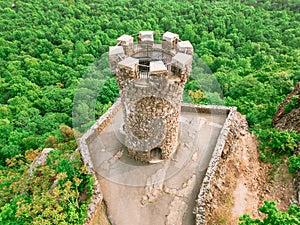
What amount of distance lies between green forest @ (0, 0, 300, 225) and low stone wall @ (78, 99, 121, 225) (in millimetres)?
335

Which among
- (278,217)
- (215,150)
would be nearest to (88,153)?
(215,150)

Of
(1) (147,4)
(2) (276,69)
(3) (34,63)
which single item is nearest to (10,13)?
(3) (34,63)

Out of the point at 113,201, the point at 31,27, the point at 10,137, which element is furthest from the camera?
the point at 31,27

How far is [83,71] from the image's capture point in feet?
121

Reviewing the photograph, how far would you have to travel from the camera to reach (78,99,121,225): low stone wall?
11.5m

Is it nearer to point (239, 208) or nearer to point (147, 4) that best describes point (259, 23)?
point (147, 4)

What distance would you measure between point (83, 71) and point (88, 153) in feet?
83.3

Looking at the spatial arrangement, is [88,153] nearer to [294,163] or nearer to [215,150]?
[215,150]

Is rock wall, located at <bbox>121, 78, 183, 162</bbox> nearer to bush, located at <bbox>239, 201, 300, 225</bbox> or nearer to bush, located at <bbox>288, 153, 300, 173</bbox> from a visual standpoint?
bush, located at <bbox>239, 201, 300, 225</bbox>

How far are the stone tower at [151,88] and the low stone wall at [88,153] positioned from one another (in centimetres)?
226

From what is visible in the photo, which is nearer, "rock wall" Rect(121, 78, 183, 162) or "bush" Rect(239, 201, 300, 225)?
"bush" Rect(239, 201, 300, 225)

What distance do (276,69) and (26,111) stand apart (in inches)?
1163

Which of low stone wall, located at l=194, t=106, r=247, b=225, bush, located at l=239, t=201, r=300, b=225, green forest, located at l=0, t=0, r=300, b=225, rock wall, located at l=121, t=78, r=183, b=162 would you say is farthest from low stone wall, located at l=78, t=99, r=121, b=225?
bush, located at l=239, t=201, r=300, b=225

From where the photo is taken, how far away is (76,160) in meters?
13.1
